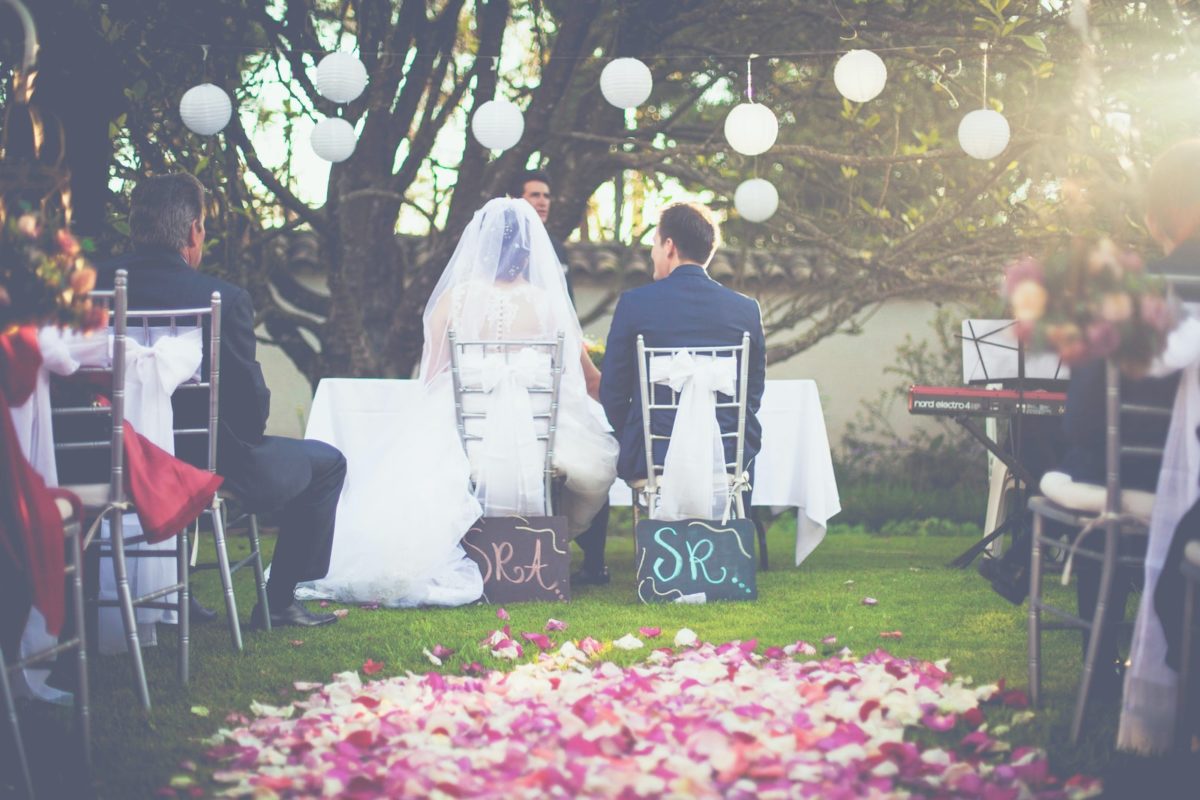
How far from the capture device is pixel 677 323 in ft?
14.9

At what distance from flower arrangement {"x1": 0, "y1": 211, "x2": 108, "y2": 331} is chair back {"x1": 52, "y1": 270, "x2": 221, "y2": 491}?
315 millimetres

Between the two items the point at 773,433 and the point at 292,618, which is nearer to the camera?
the point at 292,618

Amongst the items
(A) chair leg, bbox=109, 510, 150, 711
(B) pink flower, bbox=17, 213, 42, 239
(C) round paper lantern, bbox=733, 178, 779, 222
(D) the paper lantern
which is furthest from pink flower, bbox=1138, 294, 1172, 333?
(C) round paper lantern, bbox=733, 178, 779, 222

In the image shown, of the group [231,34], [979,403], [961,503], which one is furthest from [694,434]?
[961,503]

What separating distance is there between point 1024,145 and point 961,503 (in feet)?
11.9

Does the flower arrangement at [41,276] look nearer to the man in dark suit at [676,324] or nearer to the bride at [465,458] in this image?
the bride at [465,458]

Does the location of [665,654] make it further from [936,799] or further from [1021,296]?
[1021,296]

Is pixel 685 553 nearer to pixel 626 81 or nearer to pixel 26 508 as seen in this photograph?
pixel 626 81

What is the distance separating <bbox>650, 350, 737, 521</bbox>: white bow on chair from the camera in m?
4.48

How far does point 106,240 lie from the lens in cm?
580

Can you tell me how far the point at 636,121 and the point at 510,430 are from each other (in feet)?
13.5

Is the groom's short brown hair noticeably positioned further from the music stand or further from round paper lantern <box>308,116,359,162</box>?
round paper lantern <box>308,116,359,162</box>

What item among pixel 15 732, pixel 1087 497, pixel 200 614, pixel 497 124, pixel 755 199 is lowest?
pixel 200 614

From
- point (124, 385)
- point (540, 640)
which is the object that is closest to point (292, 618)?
point (540, 640)
